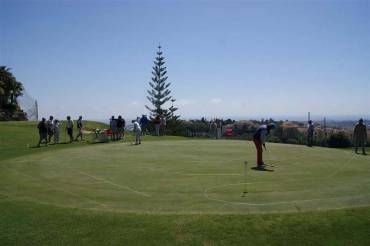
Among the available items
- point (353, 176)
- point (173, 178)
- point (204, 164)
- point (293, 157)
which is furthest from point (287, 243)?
A: point (293, 157)

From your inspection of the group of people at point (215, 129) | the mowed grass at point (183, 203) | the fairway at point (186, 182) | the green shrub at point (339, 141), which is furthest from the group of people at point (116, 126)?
the green shrub at point (339, 141)

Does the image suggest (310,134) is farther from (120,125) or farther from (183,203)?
(183,203)

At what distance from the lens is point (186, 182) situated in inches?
635

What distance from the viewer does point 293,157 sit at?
2383cm

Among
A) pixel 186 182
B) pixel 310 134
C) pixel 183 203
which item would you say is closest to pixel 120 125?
pixel 310 134

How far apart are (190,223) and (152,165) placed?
32.8 ft

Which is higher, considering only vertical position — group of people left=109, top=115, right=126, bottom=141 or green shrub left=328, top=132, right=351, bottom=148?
group of people left=109, top=115, right=126, bottom=141

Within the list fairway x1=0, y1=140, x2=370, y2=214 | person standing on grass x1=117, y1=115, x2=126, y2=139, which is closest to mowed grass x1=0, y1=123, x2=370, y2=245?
fairway x1=0, y1=140, x2=370, y2=214

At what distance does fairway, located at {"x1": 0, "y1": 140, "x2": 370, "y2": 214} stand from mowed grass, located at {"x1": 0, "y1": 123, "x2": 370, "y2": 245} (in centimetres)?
3

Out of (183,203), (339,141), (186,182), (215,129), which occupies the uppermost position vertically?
(215,129)

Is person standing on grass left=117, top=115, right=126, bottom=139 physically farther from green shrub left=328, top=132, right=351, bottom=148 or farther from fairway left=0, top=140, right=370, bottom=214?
green shrub left=328, top=132, right=351, bottom=148

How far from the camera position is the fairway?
1284cm

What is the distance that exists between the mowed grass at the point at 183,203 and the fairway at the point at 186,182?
35 millimetres

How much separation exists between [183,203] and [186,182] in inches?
127
